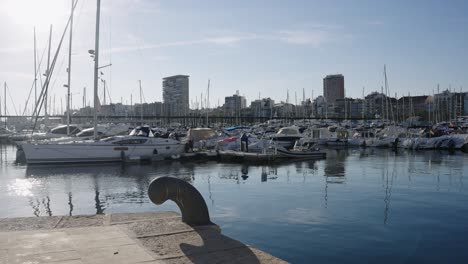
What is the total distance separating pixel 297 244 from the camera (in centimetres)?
1247

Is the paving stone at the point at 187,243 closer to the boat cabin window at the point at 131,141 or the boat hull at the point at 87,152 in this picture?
the boat hull at the point at 87,152

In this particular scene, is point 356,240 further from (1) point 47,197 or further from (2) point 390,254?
(1) point 47,197

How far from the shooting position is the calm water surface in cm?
1248

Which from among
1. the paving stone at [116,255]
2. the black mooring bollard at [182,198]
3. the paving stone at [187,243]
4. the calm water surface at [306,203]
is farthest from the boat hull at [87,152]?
the paving stone at [116,255]

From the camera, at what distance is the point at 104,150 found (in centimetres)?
3925

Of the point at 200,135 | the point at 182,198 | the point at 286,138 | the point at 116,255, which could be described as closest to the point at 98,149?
the point at 200,135

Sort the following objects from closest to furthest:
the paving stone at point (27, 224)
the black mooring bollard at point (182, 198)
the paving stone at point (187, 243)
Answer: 1. the paving stone at point (187, 243)
2. the paving stone at point (27, 224)
3. the black mooring bollard at point (182, 198)

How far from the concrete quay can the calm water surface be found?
3690 millimetres

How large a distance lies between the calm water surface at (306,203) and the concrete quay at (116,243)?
12.1 ft

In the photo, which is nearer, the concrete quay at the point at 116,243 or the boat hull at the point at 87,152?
the concrete quay at the point at 116,243

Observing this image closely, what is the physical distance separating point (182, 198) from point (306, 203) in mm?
10557

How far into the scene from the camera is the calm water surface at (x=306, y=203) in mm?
12477

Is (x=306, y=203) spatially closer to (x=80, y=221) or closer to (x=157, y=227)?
(x=157, y=227)

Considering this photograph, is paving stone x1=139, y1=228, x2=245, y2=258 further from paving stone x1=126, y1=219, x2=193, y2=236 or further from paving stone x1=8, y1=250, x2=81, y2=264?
paving stone x1=8, y1=250, x2=81, y2=264
